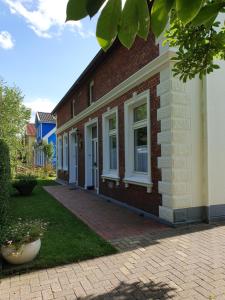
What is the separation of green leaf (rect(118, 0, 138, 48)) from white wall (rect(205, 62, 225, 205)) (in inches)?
238

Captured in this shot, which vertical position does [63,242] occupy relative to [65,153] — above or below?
below

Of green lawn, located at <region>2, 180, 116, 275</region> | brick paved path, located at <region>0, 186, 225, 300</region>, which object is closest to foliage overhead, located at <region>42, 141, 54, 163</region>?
green lawn, located at <region>2, 180, 116, 275</region>

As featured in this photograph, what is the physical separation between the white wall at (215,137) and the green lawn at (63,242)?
298cm

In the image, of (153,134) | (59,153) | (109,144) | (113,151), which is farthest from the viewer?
(59,153)

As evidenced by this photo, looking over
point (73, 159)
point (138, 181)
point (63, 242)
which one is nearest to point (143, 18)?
point (63, 242)

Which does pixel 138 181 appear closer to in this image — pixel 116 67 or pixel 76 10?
pixel 116 67

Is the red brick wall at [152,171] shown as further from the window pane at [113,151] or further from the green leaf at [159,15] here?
the green leaf at [159,15]

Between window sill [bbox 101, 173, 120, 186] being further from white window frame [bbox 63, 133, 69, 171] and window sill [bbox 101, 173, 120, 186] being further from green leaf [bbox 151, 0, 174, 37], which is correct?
green leaf [bbox 151, 0, 174, 37]

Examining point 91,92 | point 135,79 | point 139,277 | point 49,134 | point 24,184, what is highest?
point 91,92

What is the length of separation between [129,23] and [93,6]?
0.14 metres

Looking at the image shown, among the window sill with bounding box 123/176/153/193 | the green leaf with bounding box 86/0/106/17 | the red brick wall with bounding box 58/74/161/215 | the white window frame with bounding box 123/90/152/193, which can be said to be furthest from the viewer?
the white window frame with bounding box 123/90/152/193

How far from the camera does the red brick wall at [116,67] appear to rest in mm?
7496

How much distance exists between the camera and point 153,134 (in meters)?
7.22

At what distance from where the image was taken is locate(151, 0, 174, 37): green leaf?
93 centimetres
